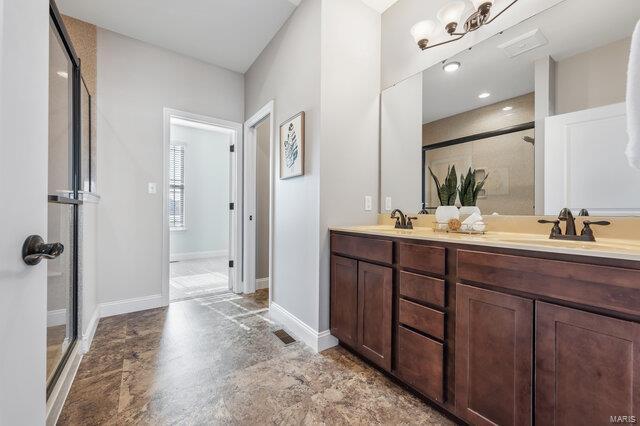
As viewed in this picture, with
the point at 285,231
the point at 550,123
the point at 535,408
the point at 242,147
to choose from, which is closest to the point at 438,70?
the point at 550,123

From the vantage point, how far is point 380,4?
223 cm

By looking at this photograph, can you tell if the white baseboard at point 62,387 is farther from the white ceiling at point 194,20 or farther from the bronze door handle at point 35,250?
the white ceiling at point 194,20

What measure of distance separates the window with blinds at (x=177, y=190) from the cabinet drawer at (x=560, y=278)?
18.4 ft

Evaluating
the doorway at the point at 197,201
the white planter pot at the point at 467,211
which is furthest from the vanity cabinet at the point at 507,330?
the doorway at the point at 197,201

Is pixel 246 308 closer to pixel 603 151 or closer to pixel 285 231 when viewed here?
pixel 285 231

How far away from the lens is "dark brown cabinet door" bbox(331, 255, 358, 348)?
1.83 m

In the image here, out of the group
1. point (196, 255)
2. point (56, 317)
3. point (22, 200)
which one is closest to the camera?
point (22, 200)

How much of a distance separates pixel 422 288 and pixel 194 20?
9.53ft

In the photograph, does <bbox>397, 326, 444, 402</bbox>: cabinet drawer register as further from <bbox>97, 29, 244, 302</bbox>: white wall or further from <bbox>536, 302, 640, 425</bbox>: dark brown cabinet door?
<bbox>97, 29, 244, 302</bbox>: white wall

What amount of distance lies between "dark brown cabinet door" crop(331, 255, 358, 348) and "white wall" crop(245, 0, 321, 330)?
0.14 metres

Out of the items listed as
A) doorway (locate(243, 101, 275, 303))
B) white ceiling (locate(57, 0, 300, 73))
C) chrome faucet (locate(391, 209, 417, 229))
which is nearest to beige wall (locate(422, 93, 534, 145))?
chrome faucet (locate(391, 209, 417, 229))

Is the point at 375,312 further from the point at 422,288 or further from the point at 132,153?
the point at 132,153

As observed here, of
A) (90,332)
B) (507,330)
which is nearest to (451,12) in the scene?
(507,330)

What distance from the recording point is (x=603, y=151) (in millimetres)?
1270
